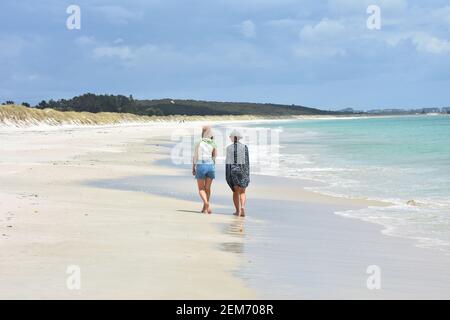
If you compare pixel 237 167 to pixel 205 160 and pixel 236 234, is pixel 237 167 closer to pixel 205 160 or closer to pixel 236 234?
pixel 205 160

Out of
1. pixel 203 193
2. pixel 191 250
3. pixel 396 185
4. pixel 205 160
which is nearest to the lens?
pixel 191 250

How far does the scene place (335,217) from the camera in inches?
490

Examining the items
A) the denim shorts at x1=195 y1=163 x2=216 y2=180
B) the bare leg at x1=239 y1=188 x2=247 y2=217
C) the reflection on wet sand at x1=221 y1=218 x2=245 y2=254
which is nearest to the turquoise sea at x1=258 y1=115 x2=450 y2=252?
the bare leg at x1=239 y1=188 x2=247 y2=217

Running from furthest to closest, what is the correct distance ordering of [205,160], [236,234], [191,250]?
[205,160]
[236,234]
[191,250]

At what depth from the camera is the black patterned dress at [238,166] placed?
1255cm

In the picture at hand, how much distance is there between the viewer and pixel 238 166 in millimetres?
12633

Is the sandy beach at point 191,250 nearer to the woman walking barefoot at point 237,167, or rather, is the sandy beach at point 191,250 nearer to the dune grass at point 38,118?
the woman walking barefoot at point 237,167

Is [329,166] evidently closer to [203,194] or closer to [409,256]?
[203,194]

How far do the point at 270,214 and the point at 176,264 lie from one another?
17.6 feet

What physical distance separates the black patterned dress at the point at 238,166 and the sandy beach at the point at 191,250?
0.64m

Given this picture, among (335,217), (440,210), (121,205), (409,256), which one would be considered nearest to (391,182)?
(440,210)

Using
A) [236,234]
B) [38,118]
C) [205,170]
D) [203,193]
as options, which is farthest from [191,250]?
[38,118]

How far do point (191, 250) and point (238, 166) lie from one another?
4.44 metres
